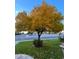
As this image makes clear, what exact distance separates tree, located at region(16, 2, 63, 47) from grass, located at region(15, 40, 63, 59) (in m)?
0.13

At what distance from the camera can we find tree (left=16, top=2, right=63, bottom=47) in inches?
60.0

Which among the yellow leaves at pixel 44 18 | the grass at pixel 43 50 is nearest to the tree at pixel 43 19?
the yellow leaves at pixel 44 18

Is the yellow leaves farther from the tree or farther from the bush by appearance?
the bush

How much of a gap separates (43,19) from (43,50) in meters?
0.32

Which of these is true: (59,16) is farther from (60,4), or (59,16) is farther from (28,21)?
(28,21)

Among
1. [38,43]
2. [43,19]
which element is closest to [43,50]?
[38,43]

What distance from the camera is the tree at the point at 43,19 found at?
152cm

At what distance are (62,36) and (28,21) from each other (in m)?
0.38

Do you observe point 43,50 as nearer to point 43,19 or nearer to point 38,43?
point 38,43

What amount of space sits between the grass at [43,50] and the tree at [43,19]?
13 centimetres

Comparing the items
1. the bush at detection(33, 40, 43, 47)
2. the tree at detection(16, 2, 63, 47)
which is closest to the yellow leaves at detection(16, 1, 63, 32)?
the tree at detection(16, 2, 63, 47)

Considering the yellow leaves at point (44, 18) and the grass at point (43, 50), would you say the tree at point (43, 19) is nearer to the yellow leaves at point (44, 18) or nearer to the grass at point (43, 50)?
the yellow leaves at point (44, 18)
